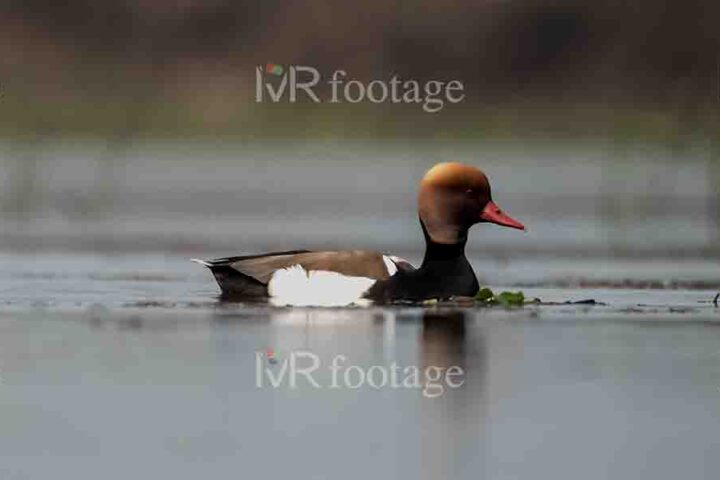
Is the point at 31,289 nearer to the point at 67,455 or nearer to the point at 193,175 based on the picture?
the point at 67,455

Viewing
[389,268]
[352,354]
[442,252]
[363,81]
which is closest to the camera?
[352,354]

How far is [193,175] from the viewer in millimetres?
23188

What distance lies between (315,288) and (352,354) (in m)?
2.20

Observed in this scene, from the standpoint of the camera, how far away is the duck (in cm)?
1276

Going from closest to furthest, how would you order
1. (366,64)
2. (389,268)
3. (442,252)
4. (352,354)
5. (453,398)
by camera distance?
(453,398), (352,354), (389,268), (442,252), (366,64)

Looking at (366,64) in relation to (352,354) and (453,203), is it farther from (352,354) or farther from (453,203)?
(352,354)

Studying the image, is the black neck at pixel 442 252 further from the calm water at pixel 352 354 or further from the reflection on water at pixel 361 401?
the reflection on water at pixel 361 401

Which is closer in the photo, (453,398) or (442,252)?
(453,398)

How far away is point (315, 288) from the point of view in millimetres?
12883

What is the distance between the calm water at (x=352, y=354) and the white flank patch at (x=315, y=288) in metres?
0.34

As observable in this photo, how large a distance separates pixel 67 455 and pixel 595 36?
A: 59.6ft

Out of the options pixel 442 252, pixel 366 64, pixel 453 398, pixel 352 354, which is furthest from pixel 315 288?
pixel 366 64

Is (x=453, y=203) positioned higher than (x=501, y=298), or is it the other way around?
(x=453, y=203)

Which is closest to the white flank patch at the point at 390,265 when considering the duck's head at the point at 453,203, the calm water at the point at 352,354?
the duck's head at the point at 453,203
